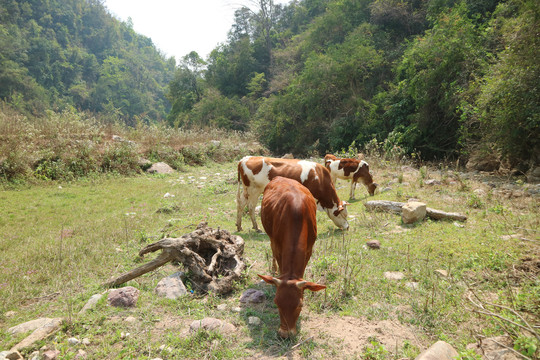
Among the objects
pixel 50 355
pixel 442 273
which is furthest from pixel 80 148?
pixel 442 273

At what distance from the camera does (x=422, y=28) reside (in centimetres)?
2041

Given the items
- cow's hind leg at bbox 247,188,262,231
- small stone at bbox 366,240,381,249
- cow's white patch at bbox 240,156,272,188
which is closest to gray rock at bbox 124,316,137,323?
cow's hind leg at bbox 247,188,262,231

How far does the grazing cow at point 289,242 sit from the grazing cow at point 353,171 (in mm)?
5368

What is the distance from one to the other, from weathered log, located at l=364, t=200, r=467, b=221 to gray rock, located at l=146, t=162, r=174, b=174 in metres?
10.9

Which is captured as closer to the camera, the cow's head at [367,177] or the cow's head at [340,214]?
the cow's head at [340,214]

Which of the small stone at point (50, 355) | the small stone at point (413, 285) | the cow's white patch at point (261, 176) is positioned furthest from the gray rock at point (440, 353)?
the cow's white patch at point (261, 176)

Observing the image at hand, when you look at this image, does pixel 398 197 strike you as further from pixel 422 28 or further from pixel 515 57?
pixel 422 28

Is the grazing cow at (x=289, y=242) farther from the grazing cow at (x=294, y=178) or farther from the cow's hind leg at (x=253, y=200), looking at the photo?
the cow's hind leg at (x=253, y=200)

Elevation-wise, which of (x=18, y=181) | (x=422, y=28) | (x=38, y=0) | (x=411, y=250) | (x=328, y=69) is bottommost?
(x=411, y=250)

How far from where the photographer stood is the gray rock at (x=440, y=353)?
2607mm

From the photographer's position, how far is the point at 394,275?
4516 mm

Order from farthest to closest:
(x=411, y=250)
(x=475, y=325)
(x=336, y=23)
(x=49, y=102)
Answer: (x=49, y=102) < (x=336, y=23) < (x=411, y=250) < (x=475, y=325)

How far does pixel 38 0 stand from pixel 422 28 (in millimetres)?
64762

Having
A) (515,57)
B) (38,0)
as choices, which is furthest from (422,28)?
(38,0)
